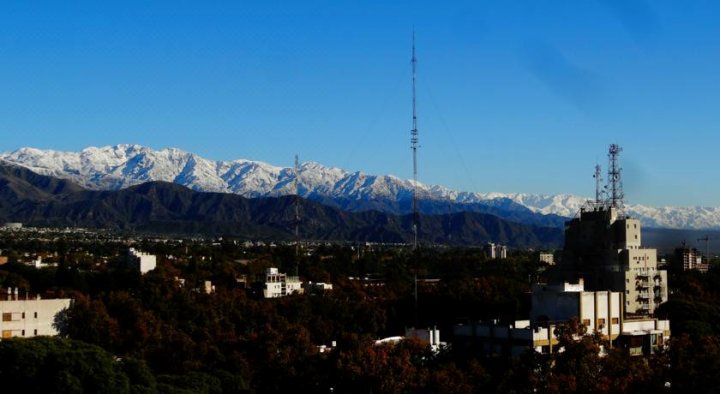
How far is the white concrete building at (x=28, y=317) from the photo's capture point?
2219 inches

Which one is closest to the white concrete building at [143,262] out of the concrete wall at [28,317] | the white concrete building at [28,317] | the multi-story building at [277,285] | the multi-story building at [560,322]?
the multi-story building at [277,285]

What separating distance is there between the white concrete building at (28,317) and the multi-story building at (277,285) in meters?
37.1

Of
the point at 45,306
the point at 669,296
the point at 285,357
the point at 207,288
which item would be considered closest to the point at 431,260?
the point at 207,288

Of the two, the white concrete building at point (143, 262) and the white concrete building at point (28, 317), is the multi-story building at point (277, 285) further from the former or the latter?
the white concrete building at point (28, 317)

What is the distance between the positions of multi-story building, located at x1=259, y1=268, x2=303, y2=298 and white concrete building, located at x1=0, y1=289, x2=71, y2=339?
37.1 m

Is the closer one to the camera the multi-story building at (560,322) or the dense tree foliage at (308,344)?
the dense tree foliage at (308,344)

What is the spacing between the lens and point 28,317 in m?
57.9

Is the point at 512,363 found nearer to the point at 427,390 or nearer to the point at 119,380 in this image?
the point at 427,390

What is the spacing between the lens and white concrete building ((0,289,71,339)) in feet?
185

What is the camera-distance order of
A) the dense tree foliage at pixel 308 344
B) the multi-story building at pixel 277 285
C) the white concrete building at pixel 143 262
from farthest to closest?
1. the white concrete building at pixel 143 262
2. the multi-story building at pixel 277 285
3. the dense tree foliage at pixel 308 344

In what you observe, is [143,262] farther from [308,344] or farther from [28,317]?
[308,344]

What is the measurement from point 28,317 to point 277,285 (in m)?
44.1

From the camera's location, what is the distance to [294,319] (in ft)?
224

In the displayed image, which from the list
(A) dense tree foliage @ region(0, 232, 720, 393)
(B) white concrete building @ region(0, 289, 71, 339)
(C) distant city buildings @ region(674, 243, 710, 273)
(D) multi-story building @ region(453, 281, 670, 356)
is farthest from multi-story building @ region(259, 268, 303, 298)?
(D) multi-story building @ region(453, 281, 670, 356)
